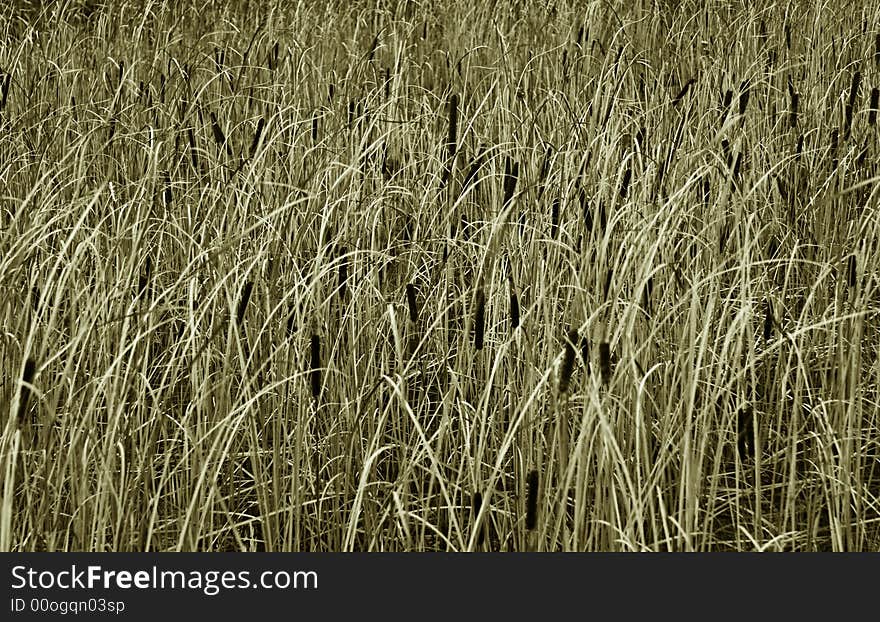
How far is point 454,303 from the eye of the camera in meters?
2.28

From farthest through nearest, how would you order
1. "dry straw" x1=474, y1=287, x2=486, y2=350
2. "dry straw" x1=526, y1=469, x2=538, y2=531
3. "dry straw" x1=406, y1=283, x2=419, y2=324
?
1. "dry straw" x1=406, y1=283, x2=419, y2=324
2. "dry straw" x1=474, y1=287, x2=486, y2=350
3. "dry straw" x1=526, y1=469, x2=538, y2=531

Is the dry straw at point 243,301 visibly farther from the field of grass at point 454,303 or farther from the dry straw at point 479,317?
the dry straw at point 479,317

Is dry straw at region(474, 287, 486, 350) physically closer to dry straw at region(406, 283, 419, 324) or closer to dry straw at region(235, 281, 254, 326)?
dry straw at region(406, 283, 419, 324)

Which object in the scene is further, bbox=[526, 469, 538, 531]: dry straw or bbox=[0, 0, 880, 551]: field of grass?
bbox=[0, 0, 880, 551]: field of grass

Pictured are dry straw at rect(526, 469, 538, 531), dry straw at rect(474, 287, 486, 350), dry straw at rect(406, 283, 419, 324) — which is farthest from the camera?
dry straw at rect(406, 283, 419, 324)

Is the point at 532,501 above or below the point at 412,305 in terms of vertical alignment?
below

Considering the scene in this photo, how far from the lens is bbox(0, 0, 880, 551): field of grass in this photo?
6.38 ft

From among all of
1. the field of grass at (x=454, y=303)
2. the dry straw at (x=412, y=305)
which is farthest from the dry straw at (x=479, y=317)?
the dry straw at (x=412, y=305)

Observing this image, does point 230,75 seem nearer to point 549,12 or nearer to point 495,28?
point 495,28

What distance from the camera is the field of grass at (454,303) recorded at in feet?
6.38

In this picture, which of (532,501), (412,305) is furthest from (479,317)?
(532,501)

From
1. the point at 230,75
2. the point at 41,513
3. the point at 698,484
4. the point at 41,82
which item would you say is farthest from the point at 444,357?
the point at 41,82

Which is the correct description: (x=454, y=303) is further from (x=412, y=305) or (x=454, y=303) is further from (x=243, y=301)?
(x=243, y=301)

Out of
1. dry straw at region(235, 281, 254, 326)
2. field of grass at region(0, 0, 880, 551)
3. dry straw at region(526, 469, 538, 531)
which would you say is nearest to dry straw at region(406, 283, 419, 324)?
field of grass at region(0, 0, 880, 551)
